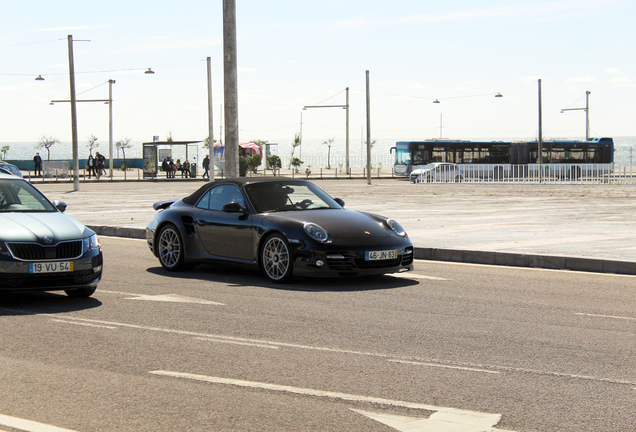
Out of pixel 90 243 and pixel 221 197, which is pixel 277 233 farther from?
pixel 90 243

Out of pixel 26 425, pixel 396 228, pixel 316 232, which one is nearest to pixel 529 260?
pixel 396 228

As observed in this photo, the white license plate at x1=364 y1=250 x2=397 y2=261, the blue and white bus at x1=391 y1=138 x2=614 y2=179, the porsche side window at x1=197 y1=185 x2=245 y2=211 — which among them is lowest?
the white license plate at x1=364 y1=250 x2=397 y2=261

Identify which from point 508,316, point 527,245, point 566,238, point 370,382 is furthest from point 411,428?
point 566,238

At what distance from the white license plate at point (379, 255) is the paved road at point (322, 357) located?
0.38m

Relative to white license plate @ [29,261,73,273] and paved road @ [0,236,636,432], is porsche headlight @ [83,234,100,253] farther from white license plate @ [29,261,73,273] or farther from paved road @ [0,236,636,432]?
paved road @ [0,236,636,432]

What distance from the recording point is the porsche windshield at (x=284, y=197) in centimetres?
1038

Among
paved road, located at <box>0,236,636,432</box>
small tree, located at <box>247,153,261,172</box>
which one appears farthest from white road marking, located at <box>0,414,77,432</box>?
small tree, located at <box>247,153,261,172</box>

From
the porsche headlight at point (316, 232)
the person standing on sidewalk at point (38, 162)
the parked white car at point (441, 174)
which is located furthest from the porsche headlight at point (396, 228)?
the person standing on sidewalk at point (38, 162)

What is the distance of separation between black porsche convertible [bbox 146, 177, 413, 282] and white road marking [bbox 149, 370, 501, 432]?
4.16m

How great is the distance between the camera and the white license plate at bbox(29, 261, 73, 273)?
25.5ft

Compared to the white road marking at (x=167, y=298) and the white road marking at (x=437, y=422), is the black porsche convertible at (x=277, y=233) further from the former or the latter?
the white road marking at (x=437, y=422)

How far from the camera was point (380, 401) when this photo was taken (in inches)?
189

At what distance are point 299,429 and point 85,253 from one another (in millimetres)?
4600

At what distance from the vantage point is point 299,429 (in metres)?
4.27
